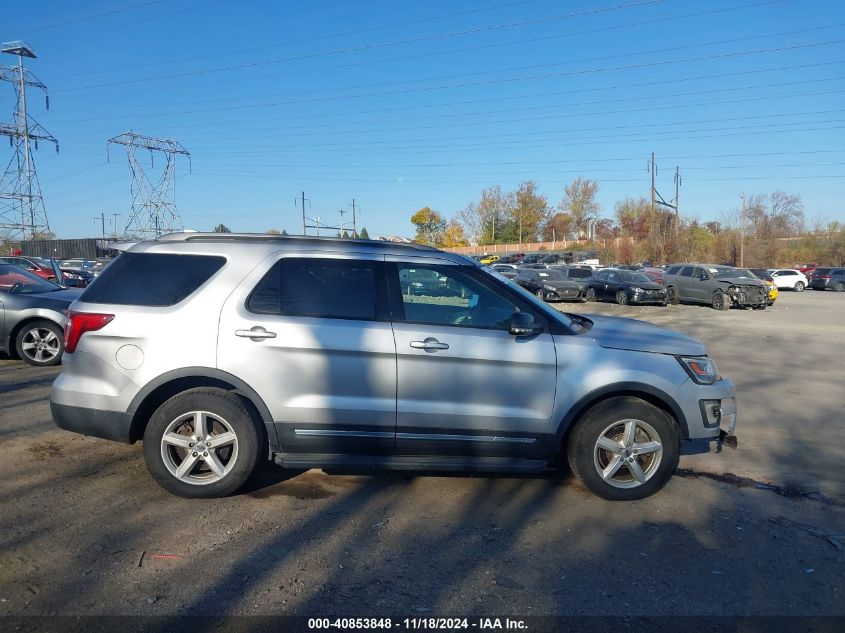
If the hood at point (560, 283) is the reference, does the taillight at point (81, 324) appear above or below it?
above

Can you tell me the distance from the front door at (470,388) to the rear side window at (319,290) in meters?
0.28

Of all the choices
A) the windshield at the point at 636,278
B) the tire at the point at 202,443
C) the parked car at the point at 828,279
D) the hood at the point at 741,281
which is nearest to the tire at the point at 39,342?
the tire at the point at 202,443

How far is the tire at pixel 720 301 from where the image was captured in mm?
25297

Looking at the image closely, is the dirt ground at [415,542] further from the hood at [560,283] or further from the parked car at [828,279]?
the parked car at [828,279]

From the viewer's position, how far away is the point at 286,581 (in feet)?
11.8

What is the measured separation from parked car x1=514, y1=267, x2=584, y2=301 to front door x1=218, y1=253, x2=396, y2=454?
23076mm

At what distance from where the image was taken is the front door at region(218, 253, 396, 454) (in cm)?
460

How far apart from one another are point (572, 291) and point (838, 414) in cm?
2030

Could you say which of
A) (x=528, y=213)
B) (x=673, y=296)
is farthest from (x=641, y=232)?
(x=673, y=296)

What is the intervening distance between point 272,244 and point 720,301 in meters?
24.3

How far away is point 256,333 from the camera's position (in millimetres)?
4645

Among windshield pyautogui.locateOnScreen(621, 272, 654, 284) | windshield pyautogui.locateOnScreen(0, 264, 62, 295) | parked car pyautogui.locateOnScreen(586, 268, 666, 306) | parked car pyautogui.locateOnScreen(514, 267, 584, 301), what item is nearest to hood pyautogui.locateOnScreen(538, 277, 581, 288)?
parked car pyautogui.locateOnScreen(514, 267, 584, 301)

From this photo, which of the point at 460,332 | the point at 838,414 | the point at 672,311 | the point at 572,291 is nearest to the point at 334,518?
the point at 460,332

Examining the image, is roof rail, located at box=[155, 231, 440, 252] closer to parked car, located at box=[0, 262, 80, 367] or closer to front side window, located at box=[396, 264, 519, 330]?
front side window, located at box=[396, 264, 519, 330]
